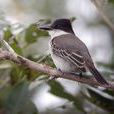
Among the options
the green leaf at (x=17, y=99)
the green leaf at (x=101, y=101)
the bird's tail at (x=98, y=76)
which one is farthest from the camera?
the green leaf at (x=101, y=101)

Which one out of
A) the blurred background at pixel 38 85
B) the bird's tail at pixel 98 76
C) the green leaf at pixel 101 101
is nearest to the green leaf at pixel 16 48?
the blurred background at pixel 38 85

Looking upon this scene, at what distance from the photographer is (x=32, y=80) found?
12.5 ft

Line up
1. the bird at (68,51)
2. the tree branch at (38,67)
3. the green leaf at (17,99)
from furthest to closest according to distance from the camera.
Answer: the green leaf at (17,99) < the bird at (68,51) < the tree branch at (38,67)

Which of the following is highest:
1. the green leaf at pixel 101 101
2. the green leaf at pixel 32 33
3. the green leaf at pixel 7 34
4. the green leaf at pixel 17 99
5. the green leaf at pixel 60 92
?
the green leaf at pixel 7 34

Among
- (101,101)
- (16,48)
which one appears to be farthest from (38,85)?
(101,101)

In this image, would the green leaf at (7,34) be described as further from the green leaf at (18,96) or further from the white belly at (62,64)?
the white belly at (62,64)

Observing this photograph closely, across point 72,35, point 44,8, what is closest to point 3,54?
point 72,35

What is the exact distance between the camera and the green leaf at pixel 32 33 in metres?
3.92

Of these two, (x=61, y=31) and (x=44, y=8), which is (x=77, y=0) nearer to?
(x=44, y=8)

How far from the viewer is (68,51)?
340cm

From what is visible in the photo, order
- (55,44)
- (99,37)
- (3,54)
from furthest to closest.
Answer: (99,37) → (55,44) → (3,54)

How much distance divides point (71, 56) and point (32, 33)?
715 mm

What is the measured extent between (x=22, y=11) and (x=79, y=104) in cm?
246

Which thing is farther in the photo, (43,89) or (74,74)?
(43,89)
